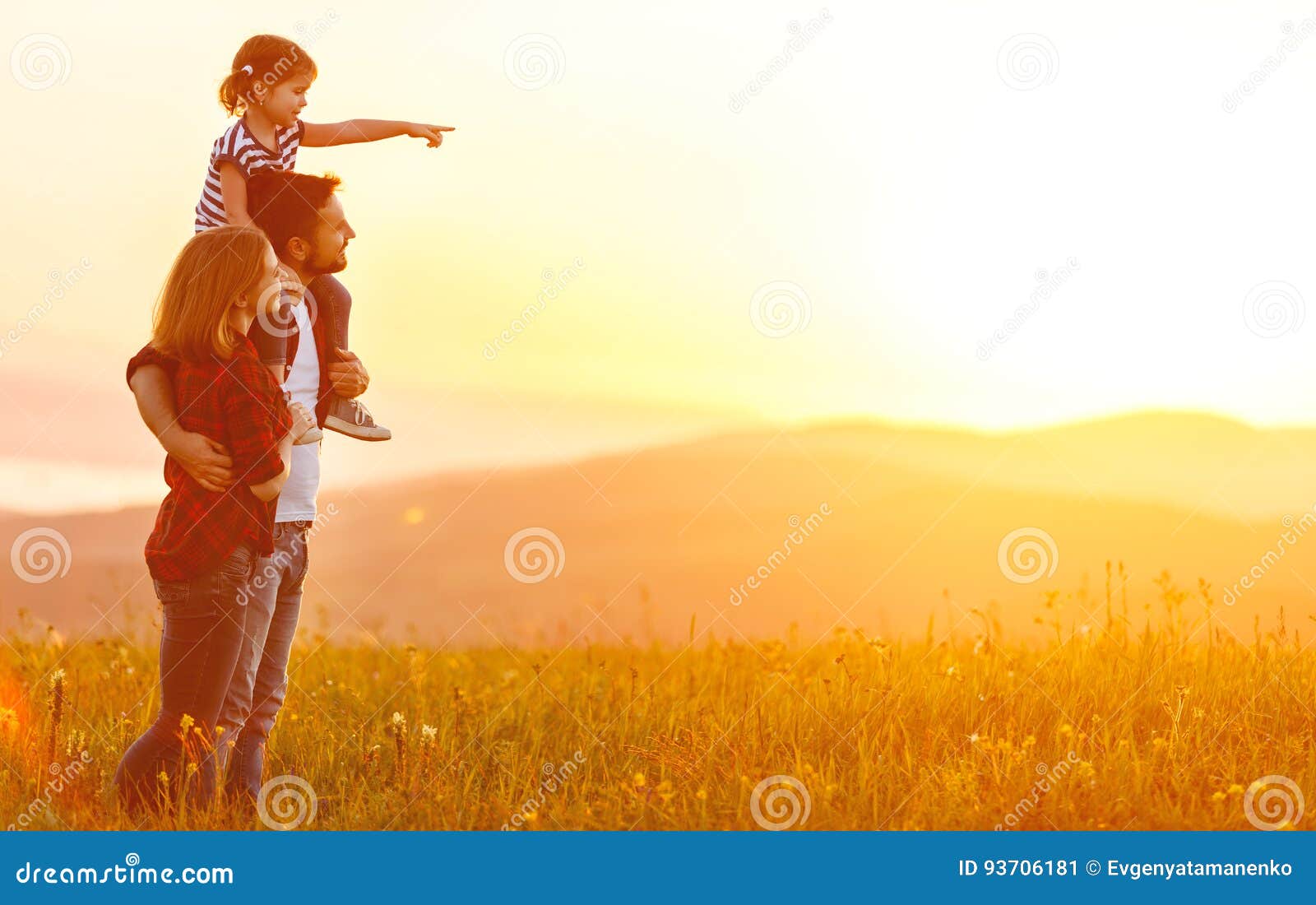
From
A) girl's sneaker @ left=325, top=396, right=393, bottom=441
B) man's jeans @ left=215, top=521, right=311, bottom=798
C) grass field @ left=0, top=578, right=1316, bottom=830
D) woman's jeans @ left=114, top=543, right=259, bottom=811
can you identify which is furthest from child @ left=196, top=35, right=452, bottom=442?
grass field @ left=0, top=578, right=1316, bottom=830

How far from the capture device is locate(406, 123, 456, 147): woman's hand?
6105 mm

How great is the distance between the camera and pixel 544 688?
22.4ft

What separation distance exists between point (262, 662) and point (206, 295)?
164 centimetres

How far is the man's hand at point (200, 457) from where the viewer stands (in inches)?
181

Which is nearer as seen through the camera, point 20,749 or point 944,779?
point 944,779

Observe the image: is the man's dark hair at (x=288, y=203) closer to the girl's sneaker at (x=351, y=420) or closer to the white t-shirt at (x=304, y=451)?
the white t-shirt at (x=304, y=451)

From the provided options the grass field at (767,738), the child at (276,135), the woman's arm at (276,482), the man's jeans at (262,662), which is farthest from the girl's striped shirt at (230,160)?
the grass field at (767,738)

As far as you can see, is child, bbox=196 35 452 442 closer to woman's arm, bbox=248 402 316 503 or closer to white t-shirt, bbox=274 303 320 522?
white t-shirt, bbox=274 303 320 522

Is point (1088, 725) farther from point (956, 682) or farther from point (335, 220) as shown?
point (335, 220)

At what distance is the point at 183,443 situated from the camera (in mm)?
4602

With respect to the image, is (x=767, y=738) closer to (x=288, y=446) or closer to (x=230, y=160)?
(x=288, y=446)

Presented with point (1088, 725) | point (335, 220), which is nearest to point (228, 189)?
point (335, 220)

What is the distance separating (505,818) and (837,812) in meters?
1.44

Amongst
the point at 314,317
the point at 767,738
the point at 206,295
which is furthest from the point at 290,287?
the point at 767,738
